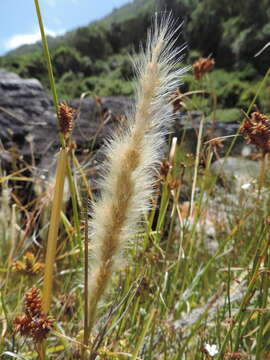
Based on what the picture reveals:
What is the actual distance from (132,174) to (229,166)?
11.1 feet

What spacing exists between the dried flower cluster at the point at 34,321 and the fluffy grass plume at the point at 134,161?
0.05 m

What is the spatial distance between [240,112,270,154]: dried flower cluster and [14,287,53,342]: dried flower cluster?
378 mm

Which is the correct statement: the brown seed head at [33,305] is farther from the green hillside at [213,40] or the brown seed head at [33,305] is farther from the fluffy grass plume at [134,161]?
the green hillside at [213,40]

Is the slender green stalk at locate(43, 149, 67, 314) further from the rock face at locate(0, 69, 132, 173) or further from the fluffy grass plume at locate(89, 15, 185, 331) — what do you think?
the rock face at locate(0, 69, 132, 173)

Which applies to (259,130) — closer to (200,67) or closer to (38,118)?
(200,67)

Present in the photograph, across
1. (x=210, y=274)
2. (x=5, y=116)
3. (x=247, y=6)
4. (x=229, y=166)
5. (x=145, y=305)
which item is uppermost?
(x=247, y=6)

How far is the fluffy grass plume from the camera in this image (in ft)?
1.24

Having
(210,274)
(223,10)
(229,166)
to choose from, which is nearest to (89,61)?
(223,10)

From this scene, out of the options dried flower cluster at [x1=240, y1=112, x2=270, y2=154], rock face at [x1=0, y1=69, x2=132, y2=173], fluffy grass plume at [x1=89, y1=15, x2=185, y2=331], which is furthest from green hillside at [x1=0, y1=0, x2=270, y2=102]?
fluffy grass plume at [x1=89, y1=15, x2=185, y2=331]

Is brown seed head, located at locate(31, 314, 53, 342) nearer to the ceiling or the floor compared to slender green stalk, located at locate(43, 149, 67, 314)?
nearer to the floor

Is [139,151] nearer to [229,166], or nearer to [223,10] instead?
[229,166]

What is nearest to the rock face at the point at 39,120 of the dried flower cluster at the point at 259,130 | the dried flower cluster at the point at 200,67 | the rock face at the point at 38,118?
the rock face at the point at 38,118

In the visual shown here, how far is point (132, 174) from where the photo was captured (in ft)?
1.25

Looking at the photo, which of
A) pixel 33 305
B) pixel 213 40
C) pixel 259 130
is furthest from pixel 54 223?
pixel 213 40
